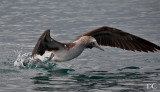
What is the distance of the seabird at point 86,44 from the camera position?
13173mm

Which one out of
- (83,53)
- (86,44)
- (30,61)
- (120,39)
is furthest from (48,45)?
(83,53)

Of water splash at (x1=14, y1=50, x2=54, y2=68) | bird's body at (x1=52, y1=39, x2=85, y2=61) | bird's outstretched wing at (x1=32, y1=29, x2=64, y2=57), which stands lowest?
water splash at (x1=14, y1=50, x2=54, y2=68)

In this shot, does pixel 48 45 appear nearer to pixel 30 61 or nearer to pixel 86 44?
pixel 30 61

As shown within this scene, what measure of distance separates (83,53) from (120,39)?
1706mm

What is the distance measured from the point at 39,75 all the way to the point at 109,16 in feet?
29.1

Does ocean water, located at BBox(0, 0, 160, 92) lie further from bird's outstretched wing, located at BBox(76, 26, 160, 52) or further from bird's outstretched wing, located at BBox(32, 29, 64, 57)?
bird's outstretched wing, located at BBox(32, 29, 64, 57)

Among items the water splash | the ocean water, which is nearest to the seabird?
the water splash

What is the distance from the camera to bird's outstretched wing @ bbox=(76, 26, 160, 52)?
14336 millimetres

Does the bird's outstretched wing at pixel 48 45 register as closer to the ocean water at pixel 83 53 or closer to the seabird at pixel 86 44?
the seabird at pixel 86 44

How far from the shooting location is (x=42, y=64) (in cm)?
1417

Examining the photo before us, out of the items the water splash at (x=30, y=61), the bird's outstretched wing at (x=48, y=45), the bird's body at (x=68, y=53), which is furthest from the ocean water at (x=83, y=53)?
the bird's outstretched wing at (x=48, y=45)

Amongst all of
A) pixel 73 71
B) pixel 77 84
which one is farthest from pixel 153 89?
pixel 73 71

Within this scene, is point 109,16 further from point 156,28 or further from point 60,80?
point 60,80

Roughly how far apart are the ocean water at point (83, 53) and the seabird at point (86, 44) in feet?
1.51
